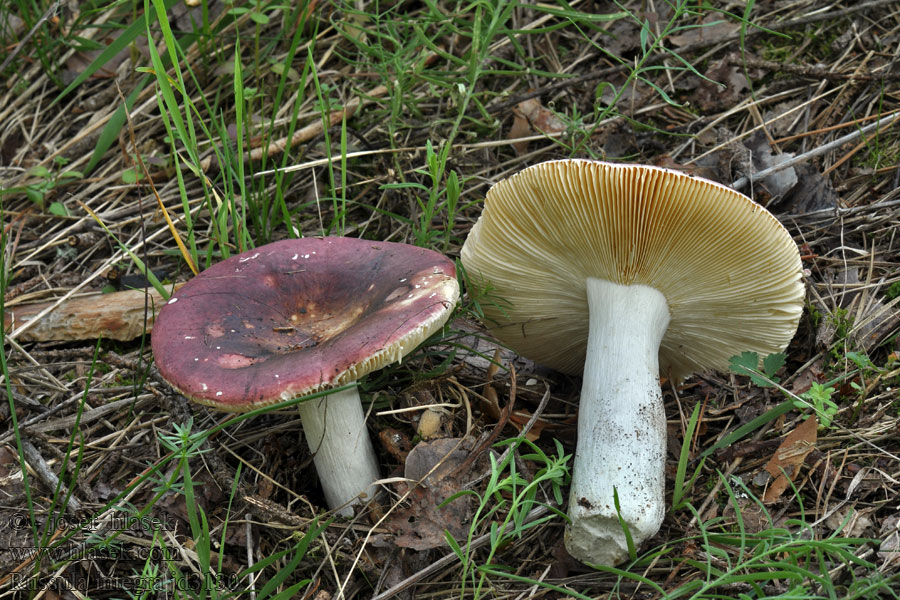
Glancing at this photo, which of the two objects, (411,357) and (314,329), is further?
(411,357)

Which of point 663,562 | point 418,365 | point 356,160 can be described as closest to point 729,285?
point 663,562

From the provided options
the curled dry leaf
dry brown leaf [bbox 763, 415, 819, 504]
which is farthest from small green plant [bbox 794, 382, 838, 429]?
the curled dry leaf

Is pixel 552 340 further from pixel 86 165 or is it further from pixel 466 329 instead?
pixel 86 165

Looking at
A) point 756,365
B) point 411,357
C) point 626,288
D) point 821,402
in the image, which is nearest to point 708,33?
point 626,288

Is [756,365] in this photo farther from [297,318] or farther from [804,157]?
[297,318]

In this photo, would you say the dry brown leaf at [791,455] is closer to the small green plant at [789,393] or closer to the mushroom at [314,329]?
the small green plant at [789,393]

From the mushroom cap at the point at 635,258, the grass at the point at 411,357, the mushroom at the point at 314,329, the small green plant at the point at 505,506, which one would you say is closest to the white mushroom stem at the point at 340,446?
the mushroom at the point at 314,329
